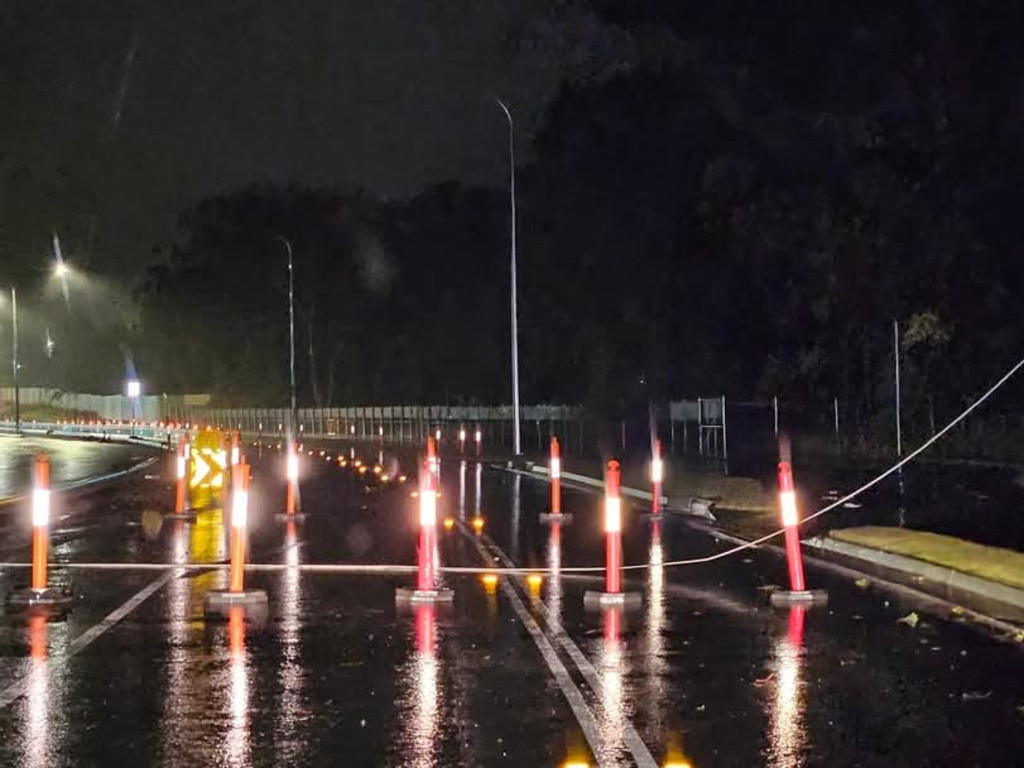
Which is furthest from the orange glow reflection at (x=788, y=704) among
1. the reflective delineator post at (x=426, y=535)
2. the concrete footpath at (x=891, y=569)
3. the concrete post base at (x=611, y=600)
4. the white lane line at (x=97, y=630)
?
the white lane line at (x=97, y=630)

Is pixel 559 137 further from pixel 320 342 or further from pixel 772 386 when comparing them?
pixel 320 342

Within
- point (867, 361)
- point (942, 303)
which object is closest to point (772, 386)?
point (867, 361)

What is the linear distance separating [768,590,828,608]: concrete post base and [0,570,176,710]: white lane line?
5500 millimetres

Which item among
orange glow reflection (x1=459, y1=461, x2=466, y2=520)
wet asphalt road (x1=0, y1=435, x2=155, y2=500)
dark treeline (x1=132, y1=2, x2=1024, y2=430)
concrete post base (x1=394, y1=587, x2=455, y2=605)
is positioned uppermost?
dark treeline (x1=132, y1=2, x2=1024, y2=430)

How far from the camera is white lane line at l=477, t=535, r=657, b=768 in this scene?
745 cm

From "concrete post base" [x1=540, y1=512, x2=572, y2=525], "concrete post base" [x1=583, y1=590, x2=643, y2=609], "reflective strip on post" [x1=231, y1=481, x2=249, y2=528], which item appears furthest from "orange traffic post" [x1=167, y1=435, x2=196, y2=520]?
"concrete post base" [x1=583, y1=590, x2=643, y2=609]

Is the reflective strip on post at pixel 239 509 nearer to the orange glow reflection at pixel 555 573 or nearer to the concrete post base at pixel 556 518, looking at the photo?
the orange glow reflection at pixel 555 573

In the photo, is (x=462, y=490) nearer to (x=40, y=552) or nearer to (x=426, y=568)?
(x=426, y=568)

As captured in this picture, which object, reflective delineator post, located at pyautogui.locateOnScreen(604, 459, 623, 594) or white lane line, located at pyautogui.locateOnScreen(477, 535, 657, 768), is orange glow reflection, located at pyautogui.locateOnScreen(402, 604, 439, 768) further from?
reflective delineator post, located at pyautogui.locateOnScreen(604, 459, 623, 594)

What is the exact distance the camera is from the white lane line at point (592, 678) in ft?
24.4

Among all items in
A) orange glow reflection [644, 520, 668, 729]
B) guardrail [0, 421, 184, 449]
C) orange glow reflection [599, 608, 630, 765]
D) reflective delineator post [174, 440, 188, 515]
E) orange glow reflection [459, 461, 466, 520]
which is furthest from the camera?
guardrail [0, 421, 184, 449]

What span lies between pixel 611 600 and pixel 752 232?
27.6m

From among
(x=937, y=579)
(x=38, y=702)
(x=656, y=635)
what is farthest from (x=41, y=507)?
(x=937, y=579)

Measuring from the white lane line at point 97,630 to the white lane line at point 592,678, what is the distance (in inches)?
137
